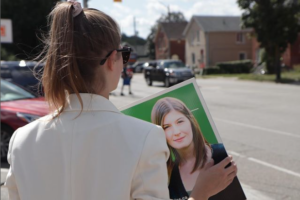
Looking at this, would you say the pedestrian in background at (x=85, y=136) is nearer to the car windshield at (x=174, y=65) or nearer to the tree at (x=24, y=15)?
the car windshield at (x=174, y=65)

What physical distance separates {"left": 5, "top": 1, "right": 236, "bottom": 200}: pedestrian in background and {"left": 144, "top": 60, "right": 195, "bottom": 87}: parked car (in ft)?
80.1

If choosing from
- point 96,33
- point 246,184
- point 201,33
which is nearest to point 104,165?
point 96,33

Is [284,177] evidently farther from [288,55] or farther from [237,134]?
[288,55]

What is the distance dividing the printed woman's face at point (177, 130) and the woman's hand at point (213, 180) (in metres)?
0.17

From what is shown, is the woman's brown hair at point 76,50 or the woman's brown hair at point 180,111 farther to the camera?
the woman's brown hair at point 180,111

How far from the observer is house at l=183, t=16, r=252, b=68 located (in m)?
59.8

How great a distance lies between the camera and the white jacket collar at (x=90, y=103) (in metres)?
1.58

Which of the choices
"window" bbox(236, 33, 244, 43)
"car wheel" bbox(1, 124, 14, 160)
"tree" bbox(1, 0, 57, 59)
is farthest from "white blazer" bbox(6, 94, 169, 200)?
"window" bbox(236, 33, 244, 43)

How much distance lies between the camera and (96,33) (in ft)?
5.19

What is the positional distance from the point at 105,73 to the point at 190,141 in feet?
1.76

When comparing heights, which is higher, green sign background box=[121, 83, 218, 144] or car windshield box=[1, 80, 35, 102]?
green sign background box=[121, 83, 218, 144]

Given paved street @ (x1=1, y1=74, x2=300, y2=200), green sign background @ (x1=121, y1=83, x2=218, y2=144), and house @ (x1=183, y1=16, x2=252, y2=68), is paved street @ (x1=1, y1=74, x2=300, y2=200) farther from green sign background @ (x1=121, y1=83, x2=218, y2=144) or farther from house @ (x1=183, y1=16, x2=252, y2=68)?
house @ (x1=183, y1=16, x2=252, y2=68)

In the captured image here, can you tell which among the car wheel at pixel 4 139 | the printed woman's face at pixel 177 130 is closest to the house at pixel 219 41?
the car wheel at pixel 4 139

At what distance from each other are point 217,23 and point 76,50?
61.8 m
